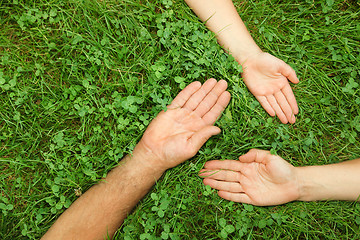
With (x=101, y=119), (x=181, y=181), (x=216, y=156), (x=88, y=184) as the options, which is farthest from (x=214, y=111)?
(x=88, y=184)

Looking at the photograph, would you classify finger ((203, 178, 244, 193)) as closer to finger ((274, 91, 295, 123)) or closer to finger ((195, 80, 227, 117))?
finger ((195, 80, 227, 117))

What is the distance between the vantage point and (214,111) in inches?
117

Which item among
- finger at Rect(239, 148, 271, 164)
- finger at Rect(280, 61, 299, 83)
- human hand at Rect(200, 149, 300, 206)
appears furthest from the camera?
finger at Rect(280, 61, 299, 83)

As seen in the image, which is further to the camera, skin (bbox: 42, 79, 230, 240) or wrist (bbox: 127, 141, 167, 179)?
wrist (bbox: 127, 141, 167, 179)

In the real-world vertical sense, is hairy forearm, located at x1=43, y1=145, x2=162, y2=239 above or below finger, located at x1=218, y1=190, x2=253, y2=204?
above

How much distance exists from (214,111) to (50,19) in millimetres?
2000

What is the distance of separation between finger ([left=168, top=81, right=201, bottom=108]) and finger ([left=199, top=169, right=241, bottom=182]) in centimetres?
73

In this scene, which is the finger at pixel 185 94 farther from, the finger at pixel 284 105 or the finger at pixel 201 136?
the finger at pixel 284 105

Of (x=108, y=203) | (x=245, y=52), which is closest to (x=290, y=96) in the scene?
(x=245, y=52)

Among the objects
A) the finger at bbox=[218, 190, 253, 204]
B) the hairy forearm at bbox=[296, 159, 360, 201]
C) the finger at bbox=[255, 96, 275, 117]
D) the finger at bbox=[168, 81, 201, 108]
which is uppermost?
the finger at bbox=[168, 81, 201, 108]

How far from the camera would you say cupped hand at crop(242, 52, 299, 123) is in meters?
3.00

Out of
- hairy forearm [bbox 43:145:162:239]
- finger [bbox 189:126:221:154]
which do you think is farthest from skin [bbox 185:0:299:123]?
hairy forearm [bbox 43:145:162:239]

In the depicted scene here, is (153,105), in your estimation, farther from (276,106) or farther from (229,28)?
(276,106)

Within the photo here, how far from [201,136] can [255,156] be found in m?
0.60
